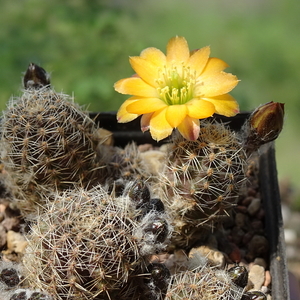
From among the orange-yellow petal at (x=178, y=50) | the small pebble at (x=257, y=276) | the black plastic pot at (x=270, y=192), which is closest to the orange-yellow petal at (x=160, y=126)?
the orange-yellow petal at (x=178, y=50)

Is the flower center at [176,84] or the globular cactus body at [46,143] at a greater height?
the flower center at [176,84]

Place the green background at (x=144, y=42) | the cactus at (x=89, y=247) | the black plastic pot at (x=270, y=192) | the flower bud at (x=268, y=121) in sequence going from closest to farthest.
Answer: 1. the cactus at (x=89, y=247)
2. the flower bud at (x=268, y=121)
3. the black plastic pot at (x=270, y=192)
4. the green background at (x=144, y=42)

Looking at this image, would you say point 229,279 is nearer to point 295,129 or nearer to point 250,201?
point 250,201

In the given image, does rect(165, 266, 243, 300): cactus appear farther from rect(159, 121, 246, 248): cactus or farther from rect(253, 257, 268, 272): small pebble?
rect(253, 257, 268, 272): small pebble

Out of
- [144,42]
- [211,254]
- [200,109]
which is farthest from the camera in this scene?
[144,42]

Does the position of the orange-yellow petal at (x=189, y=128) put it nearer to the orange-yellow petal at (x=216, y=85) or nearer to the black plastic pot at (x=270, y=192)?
the orange-yellow petal at (x=216, y=85)

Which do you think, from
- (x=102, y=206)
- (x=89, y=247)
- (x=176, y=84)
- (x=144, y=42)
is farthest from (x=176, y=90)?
(x=144, y=42)

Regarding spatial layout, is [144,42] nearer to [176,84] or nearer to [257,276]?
[176,84]
